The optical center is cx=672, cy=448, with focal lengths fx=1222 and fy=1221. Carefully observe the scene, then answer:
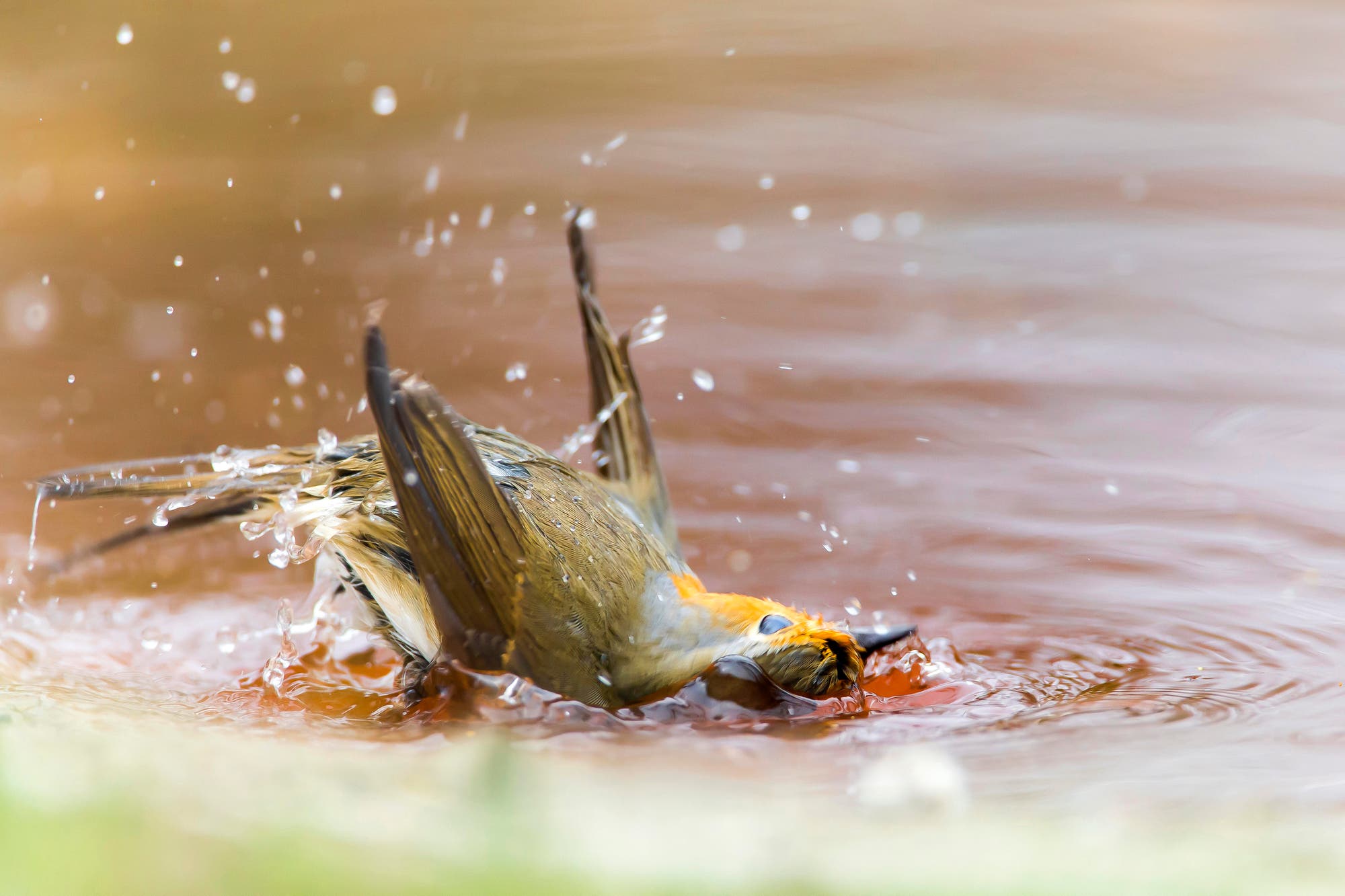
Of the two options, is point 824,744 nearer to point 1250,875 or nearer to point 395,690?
point 395,690

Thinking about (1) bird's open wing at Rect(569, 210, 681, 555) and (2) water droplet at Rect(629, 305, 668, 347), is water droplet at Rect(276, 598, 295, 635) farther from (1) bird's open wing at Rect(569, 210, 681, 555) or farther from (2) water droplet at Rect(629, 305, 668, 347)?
(2) water droplet at Rect(629, 305, 668, 347)

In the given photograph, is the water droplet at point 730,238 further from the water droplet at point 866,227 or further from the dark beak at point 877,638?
the dark beak at point 877,638

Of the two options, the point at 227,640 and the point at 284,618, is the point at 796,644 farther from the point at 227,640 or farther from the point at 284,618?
the point at 227,640

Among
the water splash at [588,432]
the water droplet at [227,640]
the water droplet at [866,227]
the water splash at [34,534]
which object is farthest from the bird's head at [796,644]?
the water droplet at [866,227]

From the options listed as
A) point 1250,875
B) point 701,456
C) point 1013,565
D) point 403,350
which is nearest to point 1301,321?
point 1013,565

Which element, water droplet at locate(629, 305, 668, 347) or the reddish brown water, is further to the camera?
water droplet at locate(629, 305, 668, 347)

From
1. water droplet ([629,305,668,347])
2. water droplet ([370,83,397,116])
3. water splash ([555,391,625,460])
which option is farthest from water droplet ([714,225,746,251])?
water droplet ([370,83,397,116])
